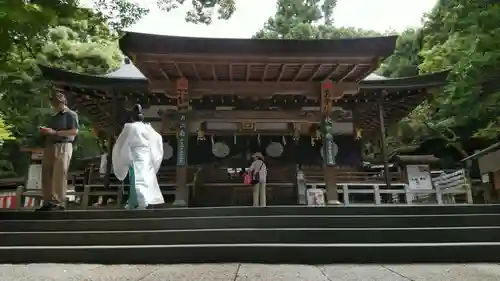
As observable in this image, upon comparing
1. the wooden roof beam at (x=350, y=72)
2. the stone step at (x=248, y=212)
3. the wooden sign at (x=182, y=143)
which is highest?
the wooden roof beam at (x=350, y=72)

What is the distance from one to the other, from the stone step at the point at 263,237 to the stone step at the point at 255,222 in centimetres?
47

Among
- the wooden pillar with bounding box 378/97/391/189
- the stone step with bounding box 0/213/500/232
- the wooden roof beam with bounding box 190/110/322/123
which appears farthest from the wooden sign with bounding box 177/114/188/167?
the wooden pillar with bounding box 378/97/391/189

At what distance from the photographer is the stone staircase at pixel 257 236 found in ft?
13.4

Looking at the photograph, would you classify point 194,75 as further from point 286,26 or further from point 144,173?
point 286,26

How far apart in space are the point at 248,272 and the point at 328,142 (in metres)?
6.34

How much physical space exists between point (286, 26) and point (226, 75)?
2681cm

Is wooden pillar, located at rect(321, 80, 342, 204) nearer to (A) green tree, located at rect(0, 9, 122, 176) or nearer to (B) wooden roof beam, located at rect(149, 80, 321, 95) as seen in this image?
(B) wooden roof beam, located at rect(149, 80, 321, 95)

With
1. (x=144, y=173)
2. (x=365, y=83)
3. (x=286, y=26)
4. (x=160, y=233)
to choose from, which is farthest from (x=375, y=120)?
(x=286, y=26)

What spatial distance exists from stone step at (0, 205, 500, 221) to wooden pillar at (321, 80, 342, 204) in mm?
3539

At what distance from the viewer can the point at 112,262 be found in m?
4.13

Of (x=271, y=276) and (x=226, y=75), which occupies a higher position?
(x=226, y=75)

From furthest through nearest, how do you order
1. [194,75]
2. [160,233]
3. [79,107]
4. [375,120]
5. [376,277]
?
[375,120] < [79,107] < [194,75] < [160,233] < [376,277]

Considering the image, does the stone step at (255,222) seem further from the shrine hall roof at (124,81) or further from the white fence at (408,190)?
the shrine hall roof at (124,81)

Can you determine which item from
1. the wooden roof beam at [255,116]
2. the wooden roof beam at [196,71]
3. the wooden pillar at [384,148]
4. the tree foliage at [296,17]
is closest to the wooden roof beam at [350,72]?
the wooden roof beam at [255,116]
